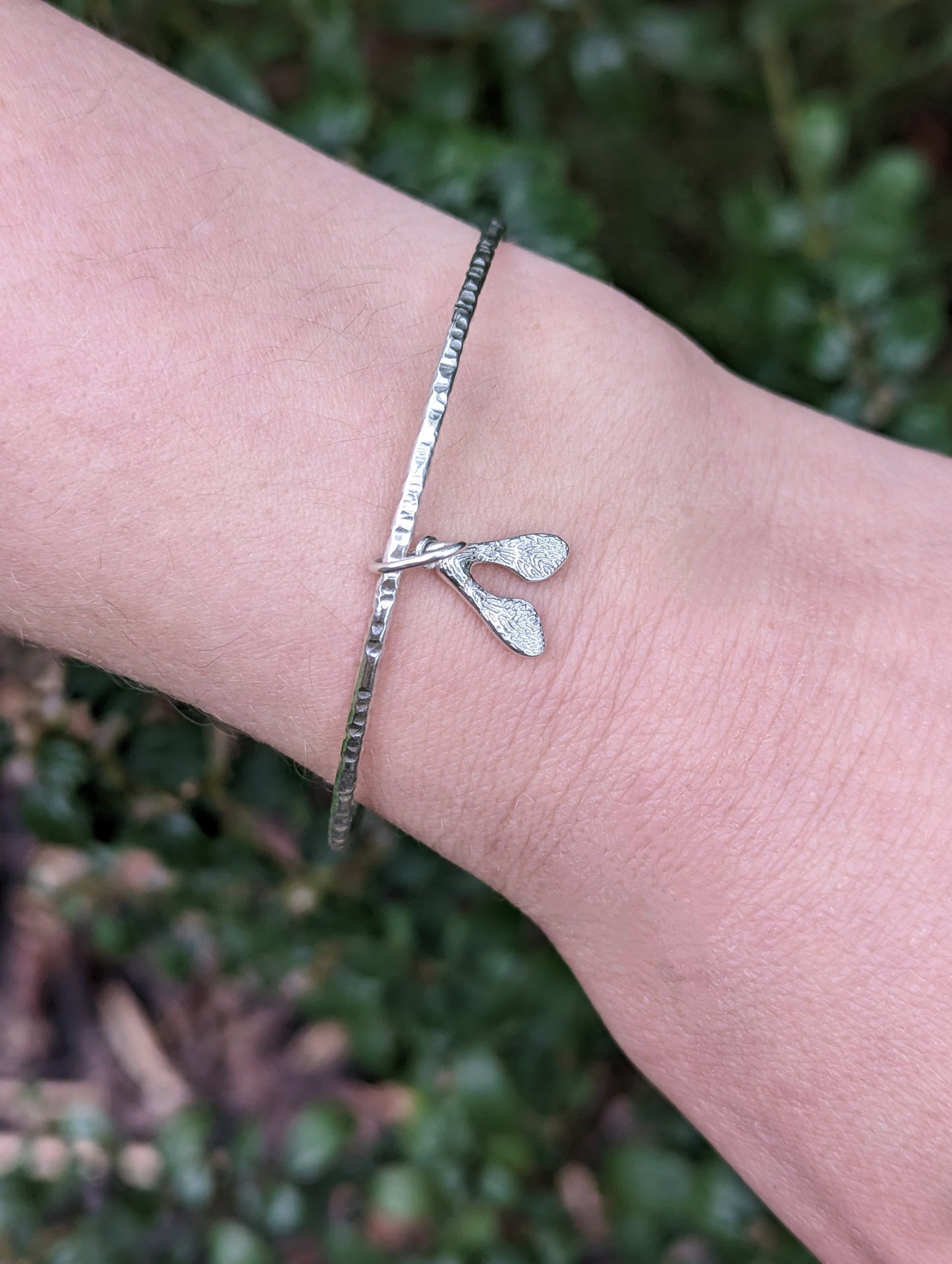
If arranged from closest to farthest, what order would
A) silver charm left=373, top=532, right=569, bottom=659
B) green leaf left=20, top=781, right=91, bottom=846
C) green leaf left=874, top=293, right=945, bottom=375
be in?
silver charm left=373, top=532, right=569, bottom=659 < green leaf left=20, top=781, right=91, bottom=846 < green leaf left=874, top=293, right=945, bottom=375

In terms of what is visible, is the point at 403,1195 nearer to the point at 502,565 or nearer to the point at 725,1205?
the point at 725,1205

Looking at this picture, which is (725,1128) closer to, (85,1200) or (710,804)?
(710,804)

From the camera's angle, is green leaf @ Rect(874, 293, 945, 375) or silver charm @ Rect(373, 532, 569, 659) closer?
silver charm @ Rect(373, 532, 569, 659)

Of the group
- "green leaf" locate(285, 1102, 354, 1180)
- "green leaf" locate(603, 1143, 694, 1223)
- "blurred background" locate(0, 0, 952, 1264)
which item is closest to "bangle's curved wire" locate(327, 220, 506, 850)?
"blurred background" locate(0, 0, 952, 1264)

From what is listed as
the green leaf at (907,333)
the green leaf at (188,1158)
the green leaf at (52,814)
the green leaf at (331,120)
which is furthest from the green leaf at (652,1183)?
the green leaf at (331,120)

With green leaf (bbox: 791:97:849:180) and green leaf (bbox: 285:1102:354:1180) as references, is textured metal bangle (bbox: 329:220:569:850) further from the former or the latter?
green leaf (bbox: 791:97:849:180)

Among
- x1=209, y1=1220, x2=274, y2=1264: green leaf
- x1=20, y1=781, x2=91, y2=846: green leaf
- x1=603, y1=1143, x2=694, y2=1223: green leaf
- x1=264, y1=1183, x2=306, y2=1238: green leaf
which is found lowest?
x1=209, y1=1220, x2=274, y2=1264: green leaf

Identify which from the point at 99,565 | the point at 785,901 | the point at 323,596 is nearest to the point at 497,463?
the point at 323,596

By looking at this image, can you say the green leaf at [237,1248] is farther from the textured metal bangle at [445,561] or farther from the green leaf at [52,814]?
the textured metal bangle at [445,561]
